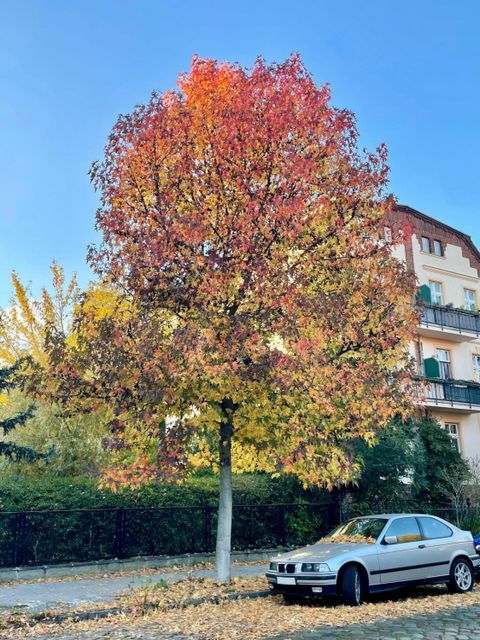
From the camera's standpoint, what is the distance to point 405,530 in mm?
11133

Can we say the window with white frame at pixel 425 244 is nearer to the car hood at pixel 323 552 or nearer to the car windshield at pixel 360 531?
the car windshield at pixel 360 531

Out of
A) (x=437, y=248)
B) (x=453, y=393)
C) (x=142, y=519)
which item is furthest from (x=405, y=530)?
(x=437, y=248)

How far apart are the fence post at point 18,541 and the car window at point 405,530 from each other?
26.9 feet

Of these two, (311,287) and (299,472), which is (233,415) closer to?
(299,472)

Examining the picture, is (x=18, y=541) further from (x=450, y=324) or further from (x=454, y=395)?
(x=450, y=324)

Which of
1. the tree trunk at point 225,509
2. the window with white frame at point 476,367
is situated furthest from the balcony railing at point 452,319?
the tree trunk at point 225,509

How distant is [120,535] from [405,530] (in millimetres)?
7317

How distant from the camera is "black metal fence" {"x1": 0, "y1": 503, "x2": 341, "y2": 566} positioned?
1414 cm

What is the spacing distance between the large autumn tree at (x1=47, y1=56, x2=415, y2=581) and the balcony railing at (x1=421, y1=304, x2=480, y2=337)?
53.5 feet

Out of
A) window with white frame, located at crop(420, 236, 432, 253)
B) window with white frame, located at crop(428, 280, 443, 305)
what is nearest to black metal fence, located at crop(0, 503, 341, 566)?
window with white frame, located at crop(428, 280, 443, 305)

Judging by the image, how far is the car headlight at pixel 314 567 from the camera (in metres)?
9.91

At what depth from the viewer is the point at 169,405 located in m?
12.0

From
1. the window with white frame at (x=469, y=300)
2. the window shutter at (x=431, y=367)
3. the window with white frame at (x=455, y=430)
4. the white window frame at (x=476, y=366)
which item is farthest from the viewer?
the window with white frame at (x=469, y=300)

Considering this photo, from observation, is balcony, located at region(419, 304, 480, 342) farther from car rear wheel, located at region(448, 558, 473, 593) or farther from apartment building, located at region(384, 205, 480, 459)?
car rear wheel, located at region(448, 558, 473, 593)
